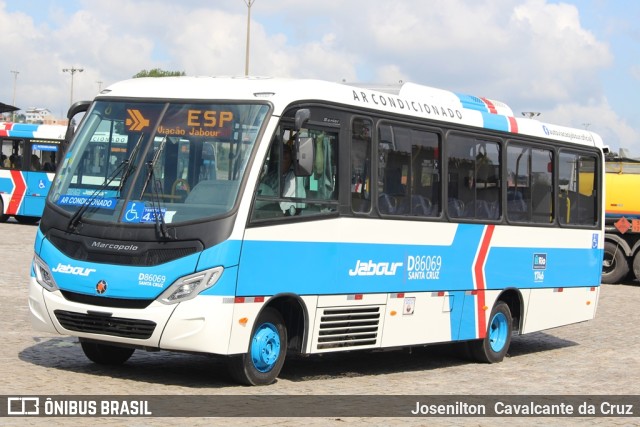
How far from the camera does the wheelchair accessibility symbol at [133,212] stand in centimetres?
1084

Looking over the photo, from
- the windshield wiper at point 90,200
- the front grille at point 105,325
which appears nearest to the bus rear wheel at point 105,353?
the front grille at point 105,325

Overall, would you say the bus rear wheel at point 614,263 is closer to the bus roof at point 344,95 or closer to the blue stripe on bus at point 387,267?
the blue stripe on bus at point 387,267

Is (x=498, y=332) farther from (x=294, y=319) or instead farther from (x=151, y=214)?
(x=151, y=214)

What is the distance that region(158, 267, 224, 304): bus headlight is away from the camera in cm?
1048

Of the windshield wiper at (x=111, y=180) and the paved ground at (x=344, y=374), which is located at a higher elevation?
the windshield wiper at (x=111, y=180)

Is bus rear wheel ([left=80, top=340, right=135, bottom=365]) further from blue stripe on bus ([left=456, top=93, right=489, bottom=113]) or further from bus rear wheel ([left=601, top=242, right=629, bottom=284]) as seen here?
bus rear wheel ([left=601, top=242, right=629, bottom=284])

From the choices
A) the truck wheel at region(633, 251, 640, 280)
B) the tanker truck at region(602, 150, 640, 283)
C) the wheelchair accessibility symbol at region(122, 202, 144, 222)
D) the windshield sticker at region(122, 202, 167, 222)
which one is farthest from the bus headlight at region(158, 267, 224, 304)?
the truck wheel at region(633, 251, 640, 280)

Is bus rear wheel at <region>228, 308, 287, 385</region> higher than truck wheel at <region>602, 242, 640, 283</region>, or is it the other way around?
truck wheel at <region>602, 242, 640, 283</region>

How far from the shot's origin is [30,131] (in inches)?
1569

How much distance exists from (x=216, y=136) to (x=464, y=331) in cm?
469

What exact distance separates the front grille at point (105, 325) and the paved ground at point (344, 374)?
0.45m

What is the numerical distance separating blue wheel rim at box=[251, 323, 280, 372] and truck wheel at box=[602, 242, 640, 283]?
64.0 feet

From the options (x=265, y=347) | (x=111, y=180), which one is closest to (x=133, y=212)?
(x=111, y=180)

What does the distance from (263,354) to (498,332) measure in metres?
5.05
